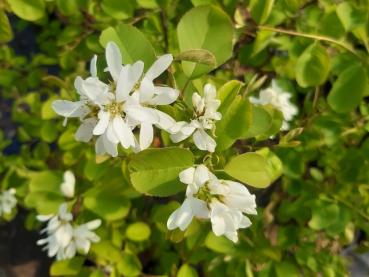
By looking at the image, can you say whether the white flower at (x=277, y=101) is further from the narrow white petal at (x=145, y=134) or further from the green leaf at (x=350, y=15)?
the narrow white petal at (x=145, y=134)

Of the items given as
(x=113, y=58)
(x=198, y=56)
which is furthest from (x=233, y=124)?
(x=113, y=58)

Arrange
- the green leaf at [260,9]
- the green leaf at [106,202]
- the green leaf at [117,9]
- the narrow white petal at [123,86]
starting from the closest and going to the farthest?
the narrow white petal at [123,86]
the green leaf at [260,9]
the green leaf at [117,9]
the green leaf at [106,202]

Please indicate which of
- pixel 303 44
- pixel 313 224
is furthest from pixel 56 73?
pixel 313 224

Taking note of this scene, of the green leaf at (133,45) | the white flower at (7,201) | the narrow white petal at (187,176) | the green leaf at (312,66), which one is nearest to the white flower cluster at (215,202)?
the narrow white petal at (187,176)

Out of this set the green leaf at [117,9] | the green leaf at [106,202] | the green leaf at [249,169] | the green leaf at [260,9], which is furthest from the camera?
the green leaf at [106,202]

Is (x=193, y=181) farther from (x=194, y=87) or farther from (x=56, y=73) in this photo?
(x=56, y=73)
